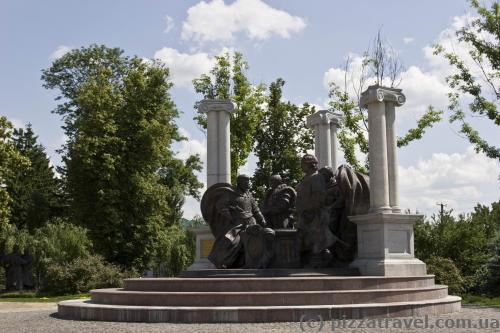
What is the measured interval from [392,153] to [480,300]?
18.3 ft

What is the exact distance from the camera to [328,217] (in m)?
16.0

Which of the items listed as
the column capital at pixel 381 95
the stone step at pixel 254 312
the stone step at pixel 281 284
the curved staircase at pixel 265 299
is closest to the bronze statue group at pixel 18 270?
the curved staircase at pixel 265 299

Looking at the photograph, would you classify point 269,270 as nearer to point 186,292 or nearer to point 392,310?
point 186,292

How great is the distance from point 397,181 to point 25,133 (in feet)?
136

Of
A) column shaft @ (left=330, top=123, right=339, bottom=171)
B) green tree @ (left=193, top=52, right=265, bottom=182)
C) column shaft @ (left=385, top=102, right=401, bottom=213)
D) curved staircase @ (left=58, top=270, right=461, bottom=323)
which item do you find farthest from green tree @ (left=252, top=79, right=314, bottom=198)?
curved staircase @ (left=58, top=270, right=461, bottom=323)

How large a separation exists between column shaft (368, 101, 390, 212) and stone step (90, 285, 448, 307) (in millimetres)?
3089

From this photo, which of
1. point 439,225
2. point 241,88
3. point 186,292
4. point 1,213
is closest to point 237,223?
point 186,292

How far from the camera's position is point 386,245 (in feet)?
51.5

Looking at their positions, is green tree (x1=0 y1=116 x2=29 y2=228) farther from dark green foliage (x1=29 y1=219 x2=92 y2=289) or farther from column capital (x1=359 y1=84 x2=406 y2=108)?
column capital (x1=359 y1=84 x2=406 y2=108)

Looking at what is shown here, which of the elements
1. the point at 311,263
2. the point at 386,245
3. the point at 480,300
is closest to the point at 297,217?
the point at 311,263

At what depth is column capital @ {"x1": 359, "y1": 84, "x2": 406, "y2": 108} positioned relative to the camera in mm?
16828

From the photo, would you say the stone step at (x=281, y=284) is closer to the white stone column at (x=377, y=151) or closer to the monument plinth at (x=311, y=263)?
the monument plinth at (x=311, y=263)

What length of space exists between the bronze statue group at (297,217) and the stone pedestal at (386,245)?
1.63 ft

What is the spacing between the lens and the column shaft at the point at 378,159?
16297 millimetres
